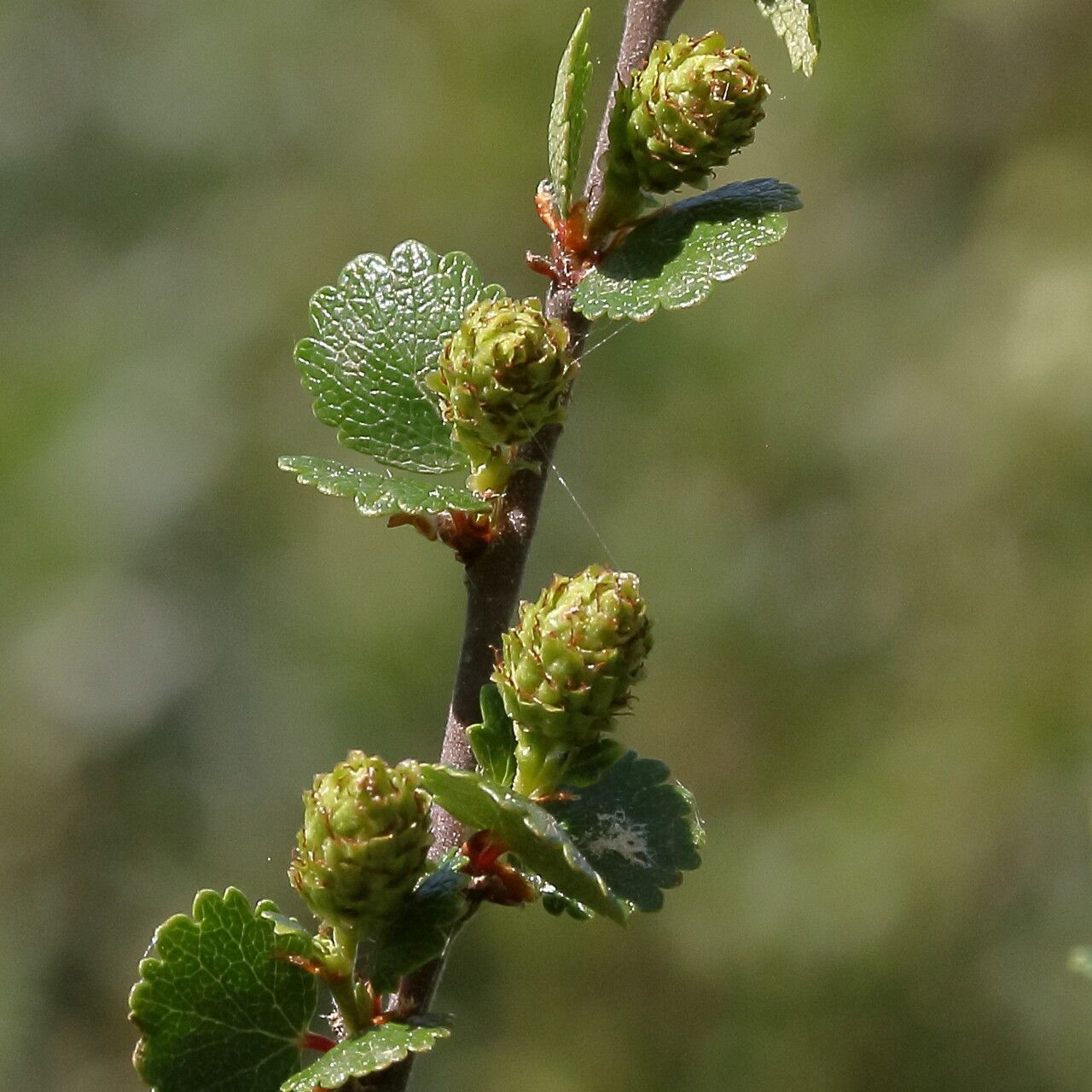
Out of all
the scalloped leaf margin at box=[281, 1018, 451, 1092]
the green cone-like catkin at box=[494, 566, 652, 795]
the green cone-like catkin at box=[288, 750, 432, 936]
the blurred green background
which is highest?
the blurred green background

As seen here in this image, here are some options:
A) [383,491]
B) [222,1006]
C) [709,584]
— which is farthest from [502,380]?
[709,584]

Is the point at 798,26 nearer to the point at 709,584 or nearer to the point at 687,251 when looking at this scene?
the point at 687,251

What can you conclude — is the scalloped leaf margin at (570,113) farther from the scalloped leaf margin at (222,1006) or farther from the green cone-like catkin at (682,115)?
the scalloped leaf margin at (222,1006)

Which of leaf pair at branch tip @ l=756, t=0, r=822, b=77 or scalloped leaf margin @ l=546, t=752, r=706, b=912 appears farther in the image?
leaf pair at branch tip @ l=756, t=0, r=822, b=77

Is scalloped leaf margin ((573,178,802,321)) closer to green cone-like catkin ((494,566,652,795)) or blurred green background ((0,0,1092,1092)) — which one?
green cone-like catkin ((494,566,652,795))

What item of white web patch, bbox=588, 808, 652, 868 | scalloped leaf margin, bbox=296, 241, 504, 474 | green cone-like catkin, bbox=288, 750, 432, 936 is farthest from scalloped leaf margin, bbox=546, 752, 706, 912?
scalloped leaf margin, bbox=296, 241, 504, 474

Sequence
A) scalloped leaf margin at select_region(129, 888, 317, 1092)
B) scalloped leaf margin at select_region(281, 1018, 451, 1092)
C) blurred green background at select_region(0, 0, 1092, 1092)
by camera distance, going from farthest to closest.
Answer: blurred green background at select_region(0, 0, 1092, 1092) < scalloped leaf margin at select_region(129, 888, 317, 1092) < scalloped leaf margin at select_region(281, 1018, 451, 1092)

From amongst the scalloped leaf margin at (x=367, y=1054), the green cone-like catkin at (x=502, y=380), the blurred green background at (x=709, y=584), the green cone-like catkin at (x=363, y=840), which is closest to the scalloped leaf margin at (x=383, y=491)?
the green cone-like catkin at (x=502, y=380)
